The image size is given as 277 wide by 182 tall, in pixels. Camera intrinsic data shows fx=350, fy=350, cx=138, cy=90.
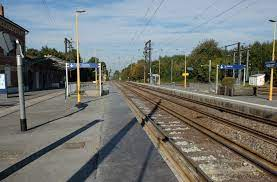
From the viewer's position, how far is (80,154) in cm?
856

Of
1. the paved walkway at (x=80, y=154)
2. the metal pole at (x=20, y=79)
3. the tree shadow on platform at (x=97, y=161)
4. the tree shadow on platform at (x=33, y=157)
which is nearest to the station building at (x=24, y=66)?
the metal pole at (x=20, y=79)

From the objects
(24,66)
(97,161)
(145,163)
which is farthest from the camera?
(24,66)

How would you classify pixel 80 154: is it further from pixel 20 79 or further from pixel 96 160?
pixel 20 79

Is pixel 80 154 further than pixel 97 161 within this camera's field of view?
Yes

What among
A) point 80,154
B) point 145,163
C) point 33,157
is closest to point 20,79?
point 33,157

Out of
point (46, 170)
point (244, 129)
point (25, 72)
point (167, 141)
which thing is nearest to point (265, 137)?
point (244, 129)

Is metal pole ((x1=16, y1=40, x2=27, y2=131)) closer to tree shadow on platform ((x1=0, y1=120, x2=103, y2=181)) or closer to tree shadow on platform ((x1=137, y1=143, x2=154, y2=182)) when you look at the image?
tree shadow on platform ((x1=0, y1=120, x2=103, y2=181))

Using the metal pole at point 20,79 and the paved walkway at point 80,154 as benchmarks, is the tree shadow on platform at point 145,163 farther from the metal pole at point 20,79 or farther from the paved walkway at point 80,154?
the metal pole at point 20,79

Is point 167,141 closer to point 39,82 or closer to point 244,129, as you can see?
point 244,129

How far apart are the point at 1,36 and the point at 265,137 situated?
8556 mm

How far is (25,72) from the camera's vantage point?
51875 millimetres

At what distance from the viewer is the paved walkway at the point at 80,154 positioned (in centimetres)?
682

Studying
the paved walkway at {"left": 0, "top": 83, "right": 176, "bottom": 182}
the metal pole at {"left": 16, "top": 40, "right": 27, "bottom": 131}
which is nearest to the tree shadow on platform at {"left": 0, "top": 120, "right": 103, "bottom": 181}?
the paved walkway at {"left": 0, "top": 83, "right": 176, "bottom": 182}

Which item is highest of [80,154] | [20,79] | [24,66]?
[24,66]
